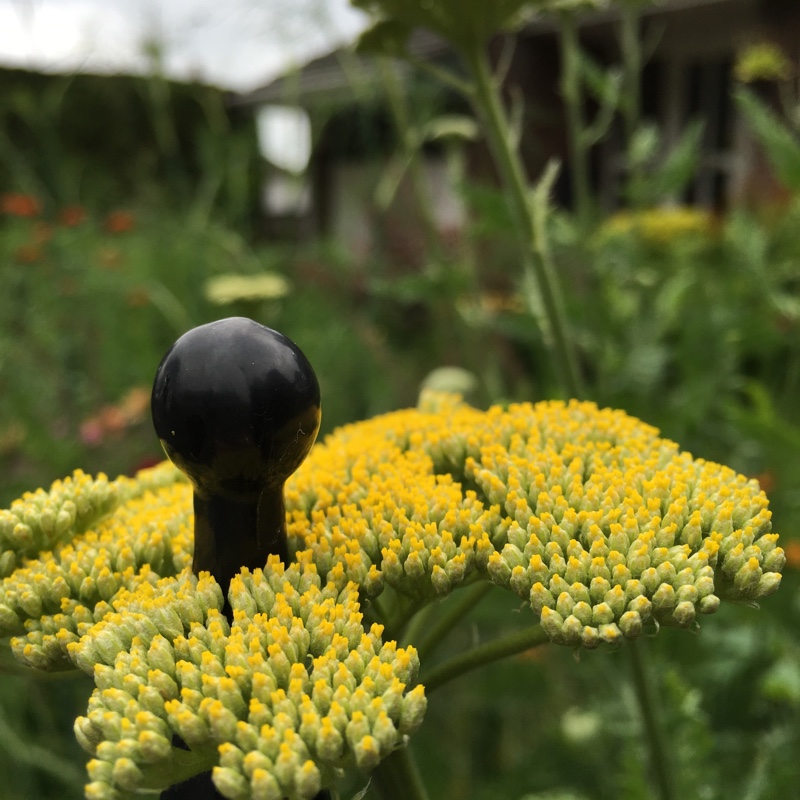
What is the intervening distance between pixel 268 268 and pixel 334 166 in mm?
8680

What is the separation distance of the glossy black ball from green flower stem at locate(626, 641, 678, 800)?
0.91 metres

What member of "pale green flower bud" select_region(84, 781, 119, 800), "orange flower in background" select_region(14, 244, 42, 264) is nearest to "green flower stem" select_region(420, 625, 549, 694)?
"pale green flower bud" select_region(84, 781, 119, 800)

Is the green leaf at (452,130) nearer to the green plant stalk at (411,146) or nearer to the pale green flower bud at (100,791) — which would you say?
the green plant stalk at (411,146)

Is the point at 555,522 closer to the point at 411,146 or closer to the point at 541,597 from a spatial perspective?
the point at 541,597

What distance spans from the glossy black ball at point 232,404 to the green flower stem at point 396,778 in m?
0.35

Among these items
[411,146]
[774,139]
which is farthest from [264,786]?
[411,146]

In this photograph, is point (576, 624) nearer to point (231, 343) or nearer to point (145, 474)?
point (231, 343)

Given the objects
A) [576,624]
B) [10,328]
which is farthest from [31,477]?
[10,328]

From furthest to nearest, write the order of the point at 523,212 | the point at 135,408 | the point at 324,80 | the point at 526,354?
the point at 324,80, the point at 526,354, the point at 135,408, the point at 523,212

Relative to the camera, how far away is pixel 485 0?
1.41m

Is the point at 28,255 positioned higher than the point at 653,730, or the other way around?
the point at 28,255

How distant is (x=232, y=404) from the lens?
76cm

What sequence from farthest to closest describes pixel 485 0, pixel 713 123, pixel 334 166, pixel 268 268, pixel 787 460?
pixel 334 166 → pixel 713 123 → pixel 268 268 → pixel 787 460 → pixel 485 0

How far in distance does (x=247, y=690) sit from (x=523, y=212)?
1.17 m
